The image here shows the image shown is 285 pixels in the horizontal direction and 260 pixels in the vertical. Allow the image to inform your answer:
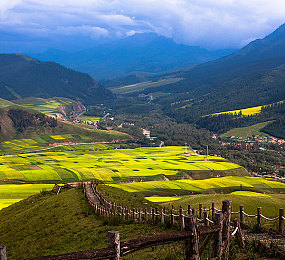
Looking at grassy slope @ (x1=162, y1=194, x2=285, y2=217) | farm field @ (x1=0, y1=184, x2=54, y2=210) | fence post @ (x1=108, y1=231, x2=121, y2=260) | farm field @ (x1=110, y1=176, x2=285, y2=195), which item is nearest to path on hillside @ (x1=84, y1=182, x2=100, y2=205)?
grassy slope @ (x1=162, y1=194, x2=285, y2=217)

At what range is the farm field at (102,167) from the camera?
119m

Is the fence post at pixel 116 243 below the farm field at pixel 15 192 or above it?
above

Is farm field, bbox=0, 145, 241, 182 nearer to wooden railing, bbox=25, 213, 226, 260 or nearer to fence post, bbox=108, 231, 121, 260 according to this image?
wooden railing, bbox=25, 213, 226, 260

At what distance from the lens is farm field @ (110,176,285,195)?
99.5m

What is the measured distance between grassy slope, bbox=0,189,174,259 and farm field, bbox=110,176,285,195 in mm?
52561

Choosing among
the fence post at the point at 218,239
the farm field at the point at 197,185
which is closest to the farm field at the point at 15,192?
the farm field at the point at 197,185

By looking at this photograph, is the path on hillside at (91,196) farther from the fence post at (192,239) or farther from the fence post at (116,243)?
the fence post at (116,243)

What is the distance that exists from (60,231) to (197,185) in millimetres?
82171

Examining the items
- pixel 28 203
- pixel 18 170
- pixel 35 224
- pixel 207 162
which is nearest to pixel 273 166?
pixel 207 162

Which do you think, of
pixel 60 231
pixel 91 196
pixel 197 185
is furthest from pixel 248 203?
pixel 60 231

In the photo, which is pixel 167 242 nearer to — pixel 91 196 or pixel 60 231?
pixel 60 231

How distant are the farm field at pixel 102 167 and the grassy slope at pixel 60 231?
236ft

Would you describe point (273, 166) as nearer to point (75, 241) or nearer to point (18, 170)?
point (18, 170)

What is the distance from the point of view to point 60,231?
32688 mm
